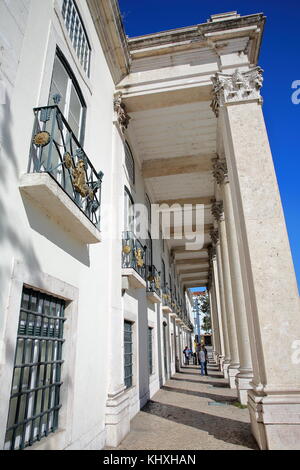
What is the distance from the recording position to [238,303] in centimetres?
912

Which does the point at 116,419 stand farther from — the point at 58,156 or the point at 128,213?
the point at 128,213

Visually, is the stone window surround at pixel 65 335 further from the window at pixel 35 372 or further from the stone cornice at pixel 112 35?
the stone cornice at pixel 112 35

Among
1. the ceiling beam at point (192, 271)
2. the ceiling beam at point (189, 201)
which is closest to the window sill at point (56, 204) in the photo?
the ceiling beam at point (189, 201)

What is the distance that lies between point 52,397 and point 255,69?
8093mm

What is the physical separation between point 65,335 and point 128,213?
5.38 metres

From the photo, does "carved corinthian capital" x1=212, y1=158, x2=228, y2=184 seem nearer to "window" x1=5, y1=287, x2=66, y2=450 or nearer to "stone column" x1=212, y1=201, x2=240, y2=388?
"stone column" x1=212, y1=201, x2=240, y2=388

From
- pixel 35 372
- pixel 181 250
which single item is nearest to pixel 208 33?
pixel 35 372

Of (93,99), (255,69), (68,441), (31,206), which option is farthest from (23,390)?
(255,69)

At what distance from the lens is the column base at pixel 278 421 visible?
14.4ft

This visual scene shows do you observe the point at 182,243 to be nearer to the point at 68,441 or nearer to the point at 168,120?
the point at 168,120

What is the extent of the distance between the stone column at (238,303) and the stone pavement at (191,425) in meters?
0.74

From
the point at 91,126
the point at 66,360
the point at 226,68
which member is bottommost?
the point at 66,360

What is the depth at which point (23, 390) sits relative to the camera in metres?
3.14

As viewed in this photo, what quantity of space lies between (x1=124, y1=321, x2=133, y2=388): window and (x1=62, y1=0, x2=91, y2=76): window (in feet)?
20.7
